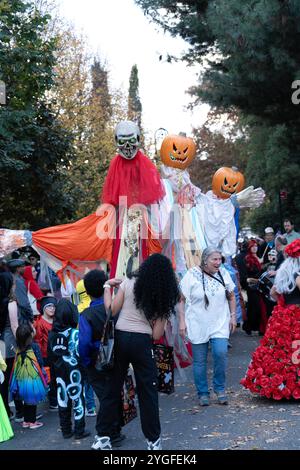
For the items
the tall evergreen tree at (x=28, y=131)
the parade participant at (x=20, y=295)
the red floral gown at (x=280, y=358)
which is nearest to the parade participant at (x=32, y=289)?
the parade participant at (x=20, y=295)

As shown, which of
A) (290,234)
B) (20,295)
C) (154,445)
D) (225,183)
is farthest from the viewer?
(290,234)

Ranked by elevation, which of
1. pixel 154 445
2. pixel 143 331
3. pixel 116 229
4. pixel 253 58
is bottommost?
pixel 154 445

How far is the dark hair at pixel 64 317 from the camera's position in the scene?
282 inches

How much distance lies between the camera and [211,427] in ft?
23.0

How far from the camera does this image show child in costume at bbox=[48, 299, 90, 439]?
696cm

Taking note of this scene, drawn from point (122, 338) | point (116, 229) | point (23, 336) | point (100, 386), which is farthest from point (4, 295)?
point (122, 338)

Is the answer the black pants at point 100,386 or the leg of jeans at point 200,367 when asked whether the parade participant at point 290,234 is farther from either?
the black pants at point 100,386

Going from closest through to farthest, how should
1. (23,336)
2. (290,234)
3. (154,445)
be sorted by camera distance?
(154,445) < (23,336) < (290,234)

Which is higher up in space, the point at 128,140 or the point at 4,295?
the point at 128,140

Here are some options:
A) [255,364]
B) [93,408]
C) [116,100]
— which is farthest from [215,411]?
[116,100]

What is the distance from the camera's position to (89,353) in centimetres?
629

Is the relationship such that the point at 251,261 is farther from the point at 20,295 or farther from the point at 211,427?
the point at 211,427

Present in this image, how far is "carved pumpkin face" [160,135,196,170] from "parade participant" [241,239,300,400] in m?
3.04

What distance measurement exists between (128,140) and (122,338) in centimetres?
358
